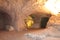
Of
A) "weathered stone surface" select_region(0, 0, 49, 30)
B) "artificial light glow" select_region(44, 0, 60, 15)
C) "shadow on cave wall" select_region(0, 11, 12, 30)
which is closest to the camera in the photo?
"weathered stone surface" select_region(0, 0, 49, 30)

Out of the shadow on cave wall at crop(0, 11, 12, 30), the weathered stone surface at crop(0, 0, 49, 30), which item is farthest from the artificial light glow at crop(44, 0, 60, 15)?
the shadow on cave wall at crop(0, 11, 12, 30)

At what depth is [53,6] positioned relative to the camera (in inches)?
216

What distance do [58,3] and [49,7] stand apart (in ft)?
1.23

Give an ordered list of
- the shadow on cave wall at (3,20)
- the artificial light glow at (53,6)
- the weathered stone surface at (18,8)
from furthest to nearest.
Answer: the artificial light glow at (53,6)
the shadow on cave wall at (3,20)
the weathered stone surface at (18,8)

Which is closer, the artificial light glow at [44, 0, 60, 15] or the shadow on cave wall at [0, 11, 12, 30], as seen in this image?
the shadow on cave wall at [0, 11, 12, 30]

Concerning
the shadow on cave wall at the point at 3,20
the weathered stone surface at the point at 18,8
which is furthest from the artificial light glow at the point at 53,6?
the shadow on cave wall at the point at 3,20

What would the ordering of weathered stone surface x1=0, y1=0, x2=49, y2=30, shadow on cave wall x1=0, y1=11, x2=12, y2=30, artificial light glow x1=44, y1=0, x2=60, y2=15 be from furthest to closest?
1. artificial light glow x1=44, y1=0, x2=60, y2=15
2. shadow on cave wall x1=0, y1=11, x2=12, y2=30
3. weathered stone surface x1=0, y1=0, x2=49, y2=30

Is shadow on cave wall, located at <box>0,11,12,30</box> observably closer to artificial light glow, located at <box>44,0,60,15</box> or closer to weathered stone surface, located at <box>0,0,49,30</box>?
weathered stone surface, located at <box>0,0,49,30</box>

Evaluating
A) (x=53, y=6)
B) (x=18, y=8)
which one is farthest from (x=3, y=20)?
(x=53, y=6)

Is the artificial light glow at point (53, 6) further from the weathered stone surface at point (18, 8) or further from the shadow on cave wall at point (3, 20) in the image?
the shadow on cave wall at point (3, 20)

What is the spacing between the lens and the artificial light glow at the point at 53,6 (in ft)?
17.5

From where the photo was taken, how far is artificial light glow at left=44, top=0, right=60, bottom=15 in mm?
5336

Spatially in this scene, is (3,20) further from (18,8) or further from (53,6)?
(53,6)

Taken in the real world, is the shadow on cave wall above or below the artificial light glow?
below
